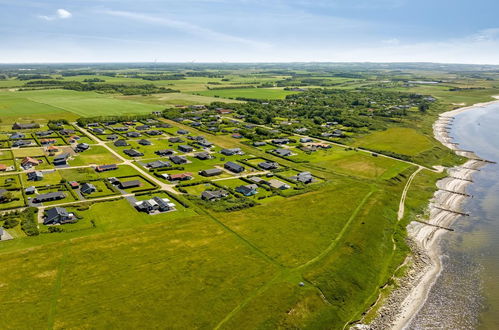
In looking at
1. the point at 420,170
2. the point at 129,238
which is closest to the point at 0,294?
the point at 129,238

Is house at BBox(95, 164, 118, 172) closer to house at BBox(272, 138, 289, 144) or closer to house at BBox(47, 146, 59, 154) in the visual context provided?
house at BBox(47, 146, 59, 154)

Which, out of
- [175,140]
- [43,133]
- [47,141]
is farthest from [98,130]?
[175,140]

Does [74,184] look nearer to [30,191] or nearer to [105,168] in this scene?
[30,191]

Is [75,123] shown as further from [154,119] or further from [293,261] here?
[293,261]

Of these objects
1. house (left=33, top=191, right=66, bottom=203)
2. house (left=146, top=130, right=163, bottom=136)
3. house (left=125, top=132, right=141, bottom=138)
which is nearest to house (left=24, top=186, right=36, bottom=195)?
house (left=33, top=191, right=66, bottom=203)

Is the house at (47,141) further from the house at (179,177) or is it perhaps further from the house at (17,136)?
the house at (179,177)

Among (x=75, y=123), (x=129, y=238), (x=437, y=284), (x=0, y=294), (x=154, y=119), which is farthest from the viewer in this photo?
(x=154, y=119)
